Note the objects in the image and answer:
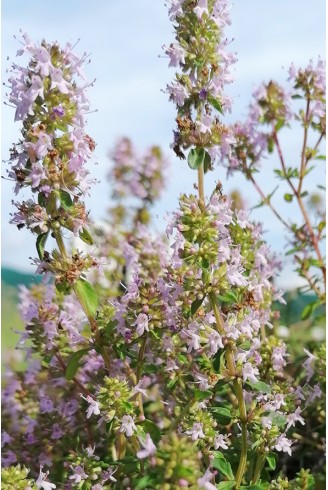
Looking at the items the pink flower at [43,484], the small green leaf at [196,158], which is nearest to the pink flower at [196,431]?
the pink flower at [43,484]

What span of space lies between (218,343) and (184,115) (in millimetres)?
695

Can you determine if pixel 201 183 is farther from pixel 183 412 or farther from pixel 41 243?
pixel 183 412

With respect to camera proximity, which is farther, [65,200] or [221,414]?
[221,414]

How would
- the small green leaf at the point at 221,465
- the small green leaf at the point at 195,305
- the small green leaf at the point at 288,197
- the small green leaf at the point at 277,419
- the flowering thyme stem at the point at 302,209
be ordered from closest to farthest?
the small green leaf at the point at 195,305 → the small green leaf at the point at 221,465 → the small green leaf at the point at 277,419 → the flowering thyme stem at the point at 302,209 → the small green leaf at the point at 288,197

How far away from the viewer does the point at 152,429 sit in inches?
93.6

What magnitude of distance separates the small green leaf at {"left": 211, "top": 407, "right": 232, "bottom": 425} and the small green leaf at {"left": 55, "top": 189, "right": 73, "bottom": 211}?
2.43 ft

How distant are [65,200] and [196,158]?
41cm

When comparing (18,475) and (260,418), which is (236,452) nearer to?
(260,418)

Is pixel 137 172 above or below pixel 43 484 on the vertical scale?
above

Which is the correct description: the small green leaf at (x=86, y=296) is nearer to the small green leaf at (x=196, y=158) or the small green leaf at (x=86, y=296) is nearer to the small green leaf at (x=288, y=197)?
the small green leaf at (x=196, y=158)

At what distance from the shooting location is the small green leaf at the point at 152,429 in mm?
2354

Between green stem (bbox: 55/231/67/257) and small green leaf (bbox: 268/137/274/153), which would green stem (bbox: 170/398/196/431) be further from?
small green leaf (bbox: 268/137/274/153)

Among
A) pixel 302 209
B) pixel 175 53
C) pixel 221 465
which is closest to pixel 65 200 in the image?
pixel 175 53

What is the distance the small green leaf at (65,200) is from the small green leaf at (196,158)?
37 centimetres
